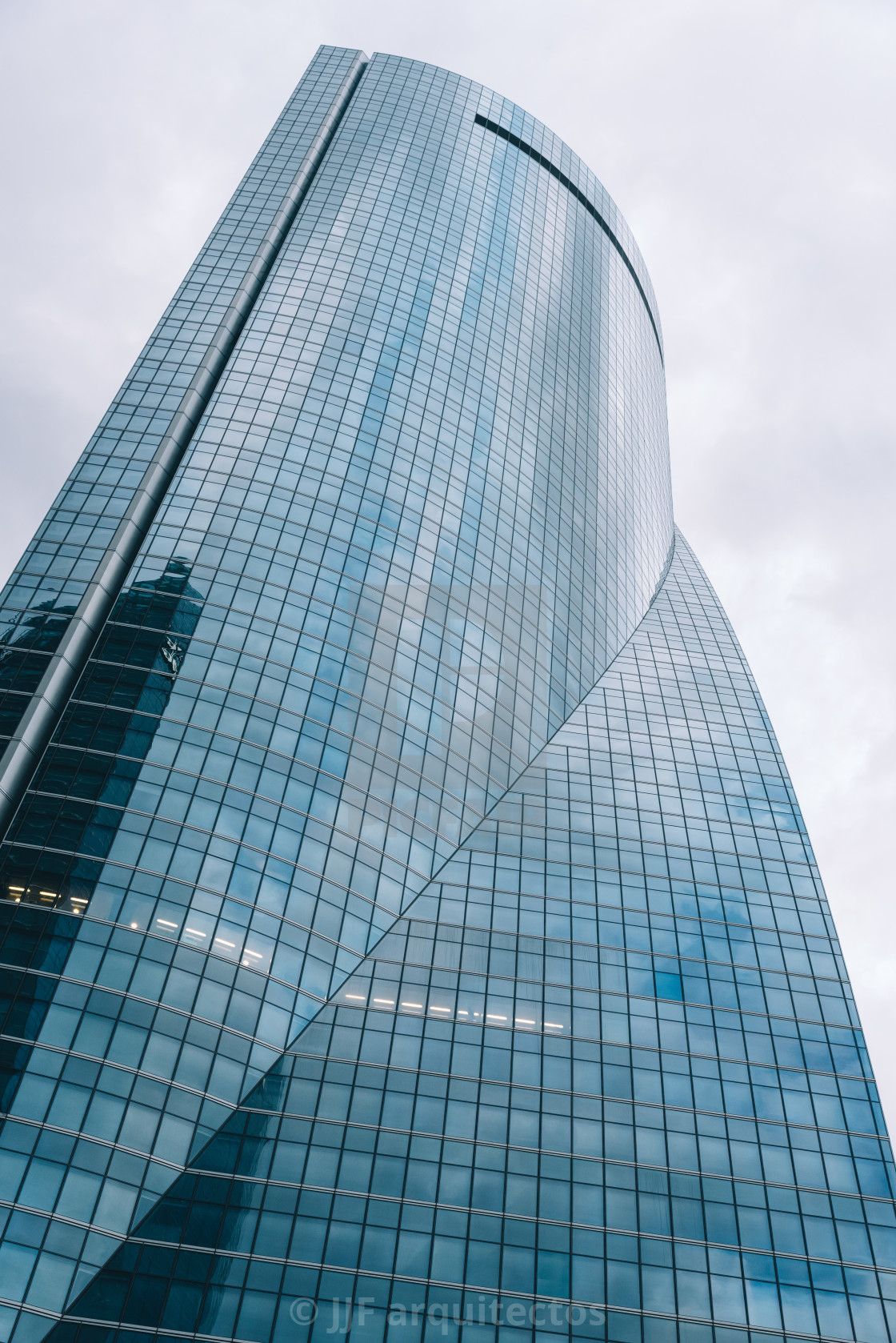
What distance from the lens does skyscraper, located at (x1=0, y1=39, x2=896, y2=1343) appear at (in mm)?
46094

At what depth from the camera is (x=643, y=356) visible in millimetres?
148500

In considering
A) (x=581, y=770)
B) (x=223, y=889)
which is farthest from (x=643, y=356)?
(x=223, y=889)

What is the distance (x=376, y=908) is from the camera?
195ft

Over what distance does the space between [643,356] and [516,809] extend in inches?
3880

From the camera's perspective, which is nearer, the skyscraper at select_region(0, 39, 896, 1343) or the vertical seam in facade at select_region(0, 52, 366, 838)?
the skyscraper at select_region(0, 39, 896, 1343)

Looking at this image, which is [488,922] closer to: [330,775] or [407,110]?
[330,775]

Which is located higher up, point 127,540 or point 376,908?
point 127,540

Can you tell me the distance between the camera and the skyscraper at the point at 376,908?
151ft

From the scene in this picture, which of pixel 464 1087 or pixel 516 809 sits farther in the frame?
pixel 516 809

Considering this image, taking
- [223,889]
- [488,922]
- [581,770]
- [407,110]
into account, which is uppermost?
[407,110]

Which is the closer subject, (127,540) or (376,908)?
(376,908)

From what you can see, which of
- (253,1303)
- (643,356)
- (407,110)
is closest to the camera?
(253,1303)

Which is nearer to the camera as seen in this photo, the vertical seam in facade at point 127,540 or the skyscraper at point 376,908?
the skyscraper at point 376,908

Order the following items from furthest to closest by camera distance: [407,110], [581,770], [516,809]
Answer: [407,110]
[581,770]
[516,809]
